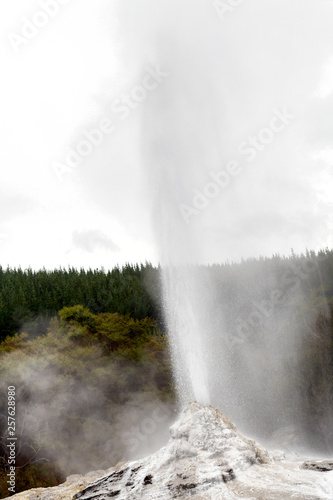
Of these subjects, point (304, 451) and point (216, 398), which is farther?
point (304, 451)

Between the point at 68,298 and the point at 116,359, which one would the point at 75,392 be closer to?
the point at 116,359

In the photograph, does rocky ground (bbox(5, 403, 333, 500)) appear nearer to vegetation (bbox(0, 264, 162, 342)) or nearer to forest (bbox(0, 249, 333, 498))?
forest (bbox(0, 249, 333, 498))

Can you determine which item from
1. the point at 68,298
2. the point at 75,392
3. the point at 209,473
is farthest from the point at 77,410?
the point at 68,298

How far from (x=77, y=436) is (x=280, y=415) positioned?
13747 mm

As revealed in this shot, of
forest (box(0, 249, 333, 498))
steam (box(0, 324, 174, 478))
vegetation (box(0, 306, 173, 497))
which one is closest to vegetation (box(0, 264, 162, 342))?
forest (box(0, 249, 333, 498))

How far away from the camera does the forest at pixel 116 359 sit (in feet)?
69.1

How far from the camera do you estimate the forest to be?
69.1 feet

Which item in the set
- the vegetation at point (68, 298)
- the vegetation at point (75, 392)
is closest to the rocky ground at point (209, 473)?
the vegetation at point (75, 392)

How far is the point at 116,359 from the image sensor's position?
26.8 metres

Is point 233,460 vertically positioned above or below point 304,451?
above

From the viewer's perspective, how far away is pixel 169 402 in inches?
980

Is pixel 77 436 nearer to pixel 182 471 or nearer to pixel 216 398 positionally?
pixel 216 398

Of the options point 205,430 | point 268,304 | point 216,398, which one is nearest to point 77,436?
point 216,398

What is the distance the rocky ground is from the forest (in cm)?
749
